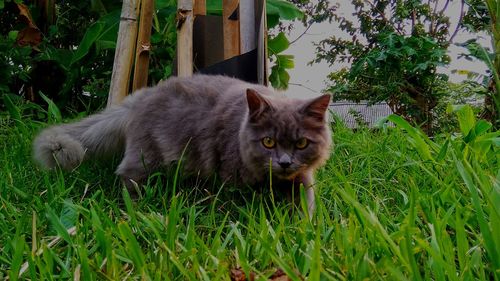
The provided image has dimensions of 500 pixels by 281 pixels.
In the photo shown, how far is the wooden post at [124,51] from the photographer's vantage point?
3.13 metres

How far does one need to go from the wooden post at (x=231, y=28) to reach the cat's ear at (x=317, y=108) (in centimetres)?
107

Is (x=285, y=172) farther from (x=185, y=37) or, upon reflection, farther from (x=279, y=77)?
(x=279, y=77)

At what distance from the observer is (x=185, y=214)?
2.10m

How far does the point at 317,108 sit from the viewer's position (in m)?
2.36

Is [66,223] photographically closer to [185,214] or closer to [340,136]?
[185,214]

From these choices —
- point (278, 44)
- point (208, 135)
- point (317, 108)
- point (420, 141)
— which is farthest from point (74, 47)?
point (420, 141)

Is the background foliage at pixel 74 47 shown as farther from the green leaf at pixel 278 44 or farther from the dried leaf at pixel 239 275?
the dried leaf at pixel 239 275

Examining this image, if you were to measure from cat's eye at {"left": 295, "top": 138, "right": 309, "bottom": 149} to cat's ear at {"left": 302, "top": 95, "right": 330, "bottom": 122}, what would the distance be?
111 millimetres

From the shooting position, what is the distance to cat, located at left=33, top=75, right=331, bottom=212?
92.0 inches

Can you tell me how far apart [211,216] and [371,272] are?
0.85 m

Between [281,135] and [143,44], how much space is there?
1.26m

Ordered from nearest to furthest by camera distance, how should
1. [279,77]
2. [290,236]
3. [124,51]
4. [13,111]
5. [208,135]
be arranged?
1. [290,236]
2. [208,135]
3. [124,51]
4. [13,111]
5. [279,77]

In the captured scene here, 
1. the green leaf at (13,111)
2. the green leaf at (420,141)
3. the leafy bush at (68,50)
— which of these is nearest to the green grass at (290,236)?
the green leaf at (420,141)

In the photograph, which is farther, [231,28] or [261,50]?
[231,28]
